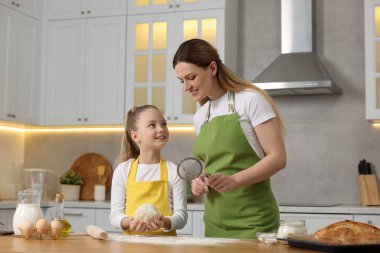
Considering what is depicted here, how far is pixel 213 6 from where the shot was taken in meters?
4.91

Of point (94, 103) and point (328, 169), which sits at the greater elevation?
point (94, 103)

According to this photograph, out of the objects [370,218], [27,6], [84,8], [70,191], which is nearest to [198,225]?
[370,218]

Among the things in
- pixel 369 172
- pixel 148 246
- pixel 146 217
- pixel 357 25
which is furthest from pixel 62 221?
pixel 357 25

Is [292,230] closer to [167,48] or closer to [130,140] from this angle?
[130,140]

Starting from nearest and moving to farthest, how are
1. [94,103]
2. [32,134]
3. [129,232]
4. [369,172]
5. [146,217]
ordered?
[146,217], [129,232], [369,172], [94,103], [32,134]

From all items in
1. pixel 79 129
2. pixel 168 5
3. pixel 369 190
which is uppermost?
pixel 168 5

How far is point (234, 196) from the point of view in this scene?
100 inches

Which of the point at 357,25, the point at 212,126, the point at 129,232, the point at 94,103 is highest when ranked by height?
the point at 357,25

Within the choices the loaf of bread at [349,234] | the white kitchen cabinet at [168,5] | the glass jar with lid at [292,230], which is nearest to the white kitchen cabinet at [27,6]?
the white kitchen cabinet at [168,5]

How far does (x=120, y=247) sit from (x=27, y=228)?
41 cm

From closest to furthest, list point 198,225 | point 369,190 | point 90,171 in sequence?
point 198,225 → point 369,190 → point 90,171

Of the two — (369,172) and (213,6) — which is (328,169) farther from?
(213,6)

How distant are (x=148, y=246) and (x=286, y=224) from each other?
0.42 m

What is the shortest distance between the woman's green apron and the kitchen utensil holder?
2192 millimetres
